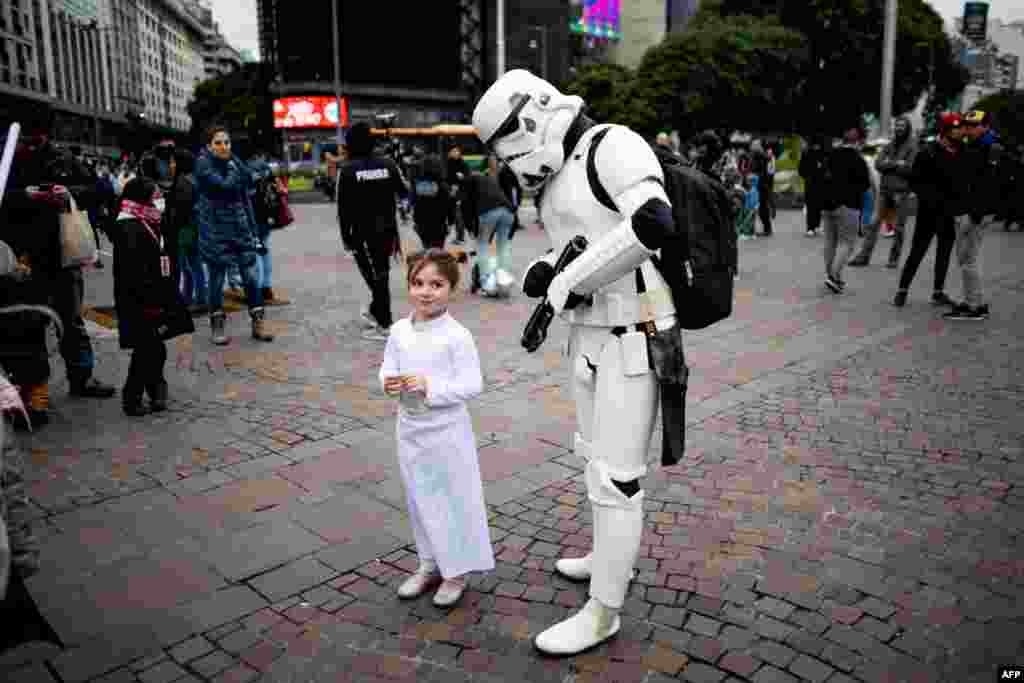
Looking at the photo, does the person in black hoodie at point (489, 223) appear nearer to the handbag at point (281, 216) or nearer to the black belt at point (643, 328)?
the handbag at point (281, 216)

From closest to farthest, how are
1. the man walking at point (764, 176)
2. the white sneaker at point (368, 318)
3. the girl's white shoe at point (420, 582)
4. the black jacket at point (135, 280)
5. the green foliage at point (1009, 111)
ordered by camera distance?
the girl's white shoe at point (420, 582), the black jacket at point (135, 280), the white sneaker at point (368, 318), the man walking at point (764, 176), the green foliage at point (1009, 111)

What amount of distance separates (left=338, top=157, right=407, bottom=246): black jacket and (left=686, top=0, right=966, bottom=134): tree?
44987mm

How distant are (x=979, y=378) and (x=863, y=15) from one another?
46.1 metres

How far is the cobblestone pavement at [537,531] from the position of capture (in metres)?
2.89

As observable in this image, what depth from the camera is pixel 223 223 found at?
7871 mm

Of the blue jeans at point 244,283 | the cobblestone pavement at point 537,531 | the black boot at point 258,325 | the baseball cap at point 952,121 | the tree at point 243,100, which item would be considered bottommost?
the cobblestone pavement at point 537,531

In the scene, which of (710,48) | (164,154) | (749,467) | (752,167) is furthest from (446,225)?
(710,48)

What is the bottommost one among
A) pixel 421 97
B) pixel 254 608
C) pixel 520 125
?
pixel 254 608

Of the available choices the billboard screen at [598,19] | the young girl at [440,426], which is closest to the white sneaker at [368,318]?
the young girl at [440,426]

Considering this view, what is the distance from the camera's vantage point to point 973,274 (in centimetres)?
843

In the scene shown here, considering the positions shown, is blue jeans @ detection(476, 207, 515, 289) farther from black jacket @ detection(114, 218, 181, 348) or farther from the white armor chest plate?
the white armor chest plate

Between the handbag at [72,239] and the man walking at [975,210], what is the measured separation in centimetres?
808

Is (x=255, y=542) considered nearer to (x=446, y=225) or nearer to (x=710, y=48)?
(x=446, y=225)

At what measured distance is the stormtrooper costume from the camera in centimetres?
279
